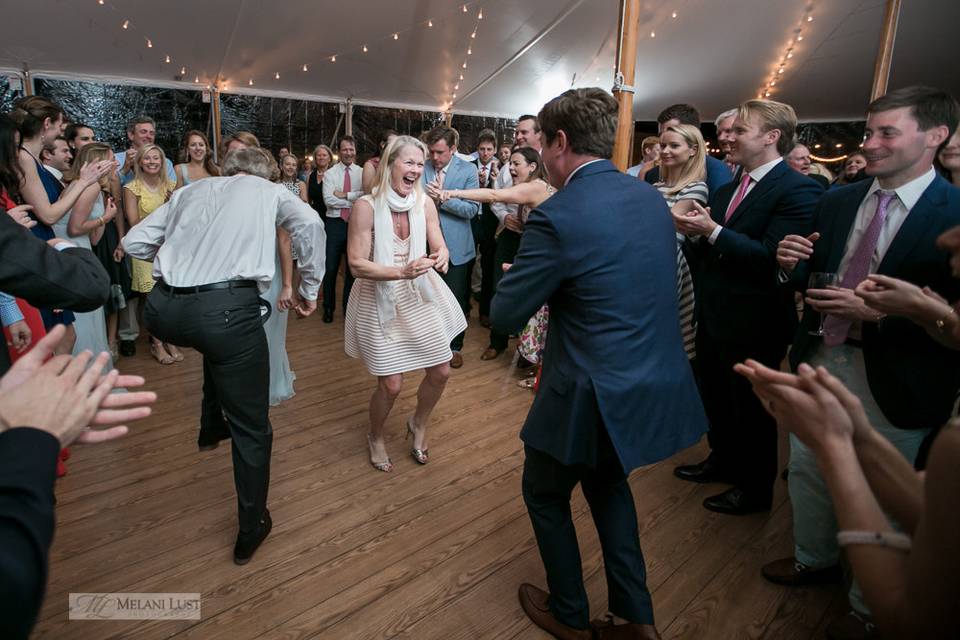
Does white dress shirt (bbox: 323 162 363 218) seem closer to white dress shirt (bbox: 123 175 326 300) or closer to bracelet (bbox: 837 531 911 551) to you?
white dress shirt (bbox: 123 175 326 300)

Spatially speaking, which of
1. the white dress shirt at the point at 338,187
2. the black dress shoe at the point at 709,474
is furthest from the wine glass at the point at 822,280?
the white dress shirt at the point at 338,187

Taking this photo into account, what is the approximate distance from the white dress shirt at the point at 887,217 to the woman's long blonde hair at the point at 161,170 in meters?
3.97

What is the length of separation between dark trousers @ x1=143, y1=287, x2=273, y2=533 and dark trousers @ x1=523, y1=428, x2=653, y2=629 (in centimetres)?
102

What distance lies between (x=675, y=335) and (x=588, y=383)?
12.8 inches

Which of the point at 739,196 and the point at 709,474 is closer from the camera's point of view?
the point at 739,196

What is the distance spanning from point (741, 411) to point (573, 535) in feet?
3.60

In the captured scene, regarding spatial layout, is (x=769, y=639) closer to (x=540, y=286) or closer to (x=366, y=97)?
(x=540, y=286)

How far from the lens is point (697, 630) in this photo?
1.76 meters

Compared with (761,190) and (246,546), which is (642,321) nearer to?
(761,190)

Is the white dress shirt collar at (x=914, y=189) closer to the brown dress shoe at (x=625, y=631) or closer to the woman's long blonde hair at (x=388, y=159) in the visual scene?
the brown dress shoe at (x=625, y=631)

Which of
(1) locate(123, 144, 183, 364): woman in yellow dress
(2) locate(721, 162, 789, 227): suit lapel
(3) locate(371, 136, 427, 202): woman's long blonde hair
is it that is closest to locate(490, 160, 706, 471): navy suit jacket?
(2) locate(721, 162, 789, 227): suit lapel

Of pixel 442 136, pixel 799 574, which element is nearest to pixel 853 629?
pixel 799 574

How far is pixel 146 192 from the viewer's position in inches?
150

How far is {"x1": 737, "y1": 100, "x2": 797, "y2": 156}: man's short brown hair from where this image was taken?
2068 mm
